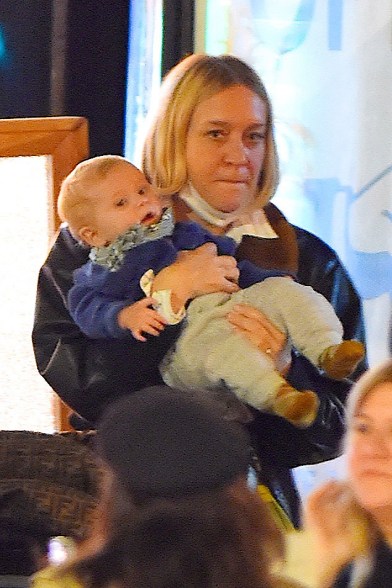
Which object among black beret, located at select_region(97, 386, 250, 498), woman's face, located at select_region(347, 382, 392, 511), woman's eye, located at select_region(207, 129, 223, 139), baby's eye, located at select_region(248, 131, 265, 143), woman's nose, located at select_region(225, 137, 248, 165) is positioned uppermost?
woman's eye, located at select_region(207, 129, 223, 139)

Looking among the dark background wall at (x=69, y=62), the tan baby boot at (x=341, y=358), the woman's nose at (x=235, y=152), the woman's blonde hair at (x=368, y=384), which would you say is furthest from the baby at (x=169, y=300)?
the dark background wall at (x=69, y=62)

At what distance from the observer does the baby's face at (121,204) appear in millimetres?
1406

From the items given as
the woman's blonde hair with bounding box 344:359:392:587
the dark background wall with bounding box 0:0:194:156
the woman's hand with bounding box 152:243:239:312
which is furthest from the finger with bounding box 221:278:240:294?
the dark background wall with bounding box 0:0:194:156

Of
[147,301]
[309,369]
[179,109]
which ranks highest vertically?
[179,109]

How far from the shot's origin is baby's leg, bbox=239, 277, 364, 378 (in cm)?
132

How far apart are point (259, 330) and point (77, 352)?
0.26 metres

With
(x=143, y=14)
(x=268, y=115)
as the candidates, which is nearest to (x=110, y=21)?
(x=143, y=14)

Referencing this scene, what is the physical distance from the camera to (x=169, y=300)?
1.37 meters

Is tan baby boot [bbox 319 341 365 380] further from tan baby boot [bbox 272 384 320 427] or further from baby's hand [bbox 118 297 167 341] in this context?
baby's hand [bbox 118 297 167 341]

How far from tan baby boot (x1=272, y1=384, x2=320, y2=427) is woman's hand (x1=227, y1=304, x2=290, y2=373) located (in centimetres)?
8

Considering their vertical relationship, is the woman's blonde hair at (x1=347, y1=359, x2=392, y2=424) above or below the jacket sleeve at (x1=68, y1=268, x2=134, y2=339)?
above

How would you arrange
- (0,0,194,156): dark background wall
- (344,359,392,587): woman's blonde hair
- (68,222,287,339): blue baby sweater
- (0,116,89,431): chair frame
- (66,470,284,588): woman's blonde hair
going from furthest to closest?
(0,0,194,156): dark background wall, (0,116,89,431): chair frame, (68,222,287,339): blue baby sweater, (344,359,392,587): woman's blonde hair, (66,470,284,588): woman's blonde hair

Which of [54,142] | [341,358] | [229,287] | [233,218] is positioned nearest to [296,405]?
[341,358]

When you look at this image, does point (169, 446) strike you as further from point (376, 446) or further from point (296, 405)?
point (296, 405)
